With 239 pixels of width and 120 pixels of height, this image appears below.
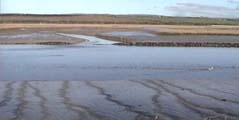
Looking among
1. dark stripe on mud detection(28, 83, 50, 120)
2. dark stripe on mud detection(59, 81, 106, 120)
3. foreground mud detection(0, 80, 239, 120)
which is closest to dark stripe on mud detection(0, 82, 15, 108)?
foreground mud detection(0, 80, 239, 120)

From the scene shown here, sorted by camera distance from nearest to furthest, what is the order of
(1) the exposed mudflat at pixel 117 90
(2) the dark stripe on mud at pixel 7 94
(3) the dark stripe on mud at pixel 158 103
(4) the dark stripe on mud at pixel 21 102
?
1. (4) the dark stripe on mud at pixel 21 102
2. (3) the dark stripe on mud at pixel 158 103
3. (1) the exposed mudflat at pixel 117 90
4. (2) the dark stripe on mud at pixel 7 94

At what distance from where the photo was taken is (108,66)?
18.0 metres

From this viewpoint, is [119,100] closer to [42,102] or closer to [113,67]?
[42,102]

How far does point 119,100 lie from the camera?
1062cm

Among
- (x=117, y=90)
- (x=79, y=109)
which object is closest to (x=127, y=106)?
(x=79, y=109)

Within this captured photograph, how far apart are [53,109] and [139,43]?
23813mm

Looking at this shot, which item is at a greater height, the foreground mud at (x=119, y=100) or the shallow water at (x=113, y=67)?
the foreground mud at (x=119, y=100)

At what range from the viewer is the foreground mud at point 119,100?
29.6 feet

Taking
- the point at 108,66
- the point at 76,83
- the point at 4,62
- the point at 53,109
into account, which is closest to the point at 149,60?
the point at 108,66

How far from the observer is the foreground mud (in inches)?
356

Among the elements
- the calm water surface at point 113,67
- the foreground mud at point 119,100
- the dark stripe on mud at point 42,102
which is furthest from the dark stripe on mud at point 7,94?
the calm water surface at point 113,67

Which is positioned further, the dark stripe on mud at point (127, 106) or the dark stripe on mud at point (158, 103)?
→ the dark stripe on mud at point (158, 103)

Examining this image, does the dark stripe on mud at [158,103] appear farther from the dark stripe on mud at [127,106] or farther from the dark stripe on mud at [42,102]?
the dark stripe on mud at [42,102]

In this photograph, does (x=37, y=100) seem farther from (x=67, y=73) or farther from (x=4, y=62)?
(x=4, y=62)
